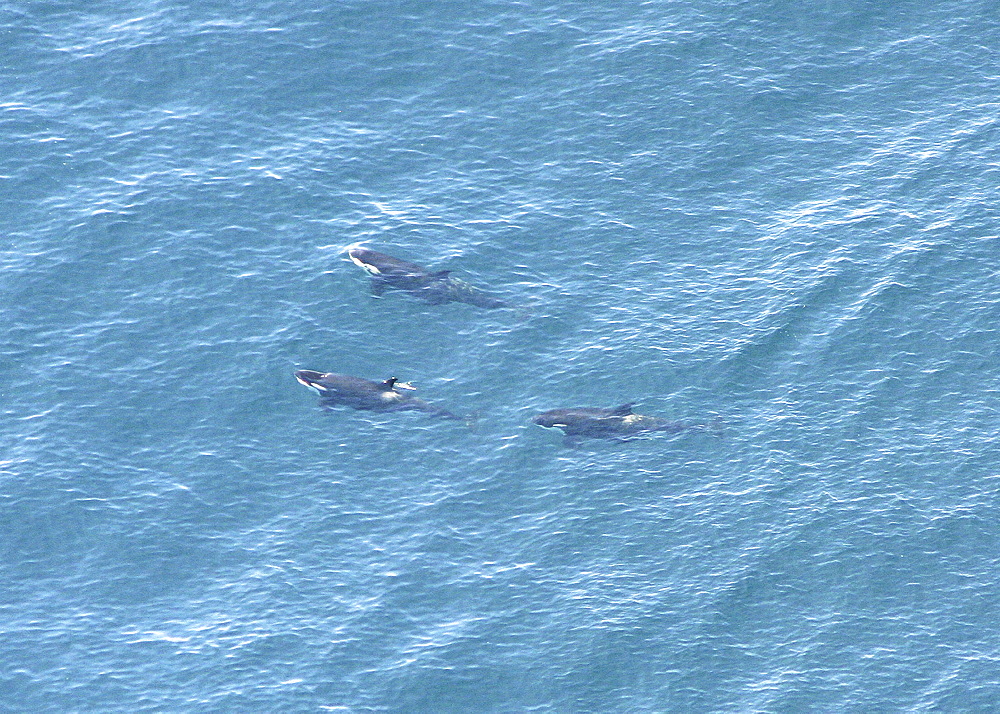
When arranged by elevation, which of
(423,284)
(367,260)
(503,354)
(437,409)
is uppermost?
(367,260)

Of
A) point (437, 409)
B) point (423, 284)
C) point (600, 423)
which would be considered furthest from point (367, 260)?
point (600, 423)

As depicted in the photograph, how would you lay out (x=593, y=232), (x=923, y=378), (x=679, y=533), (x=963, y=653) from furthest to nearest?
(x=593, y=232), (x=923, y=378), (x=679, y=533), (x=963, y=653)

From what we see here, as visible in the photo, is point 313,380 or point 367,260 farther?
point 367,260

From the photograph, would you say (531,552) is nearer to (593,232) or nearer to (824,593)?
(824,593)

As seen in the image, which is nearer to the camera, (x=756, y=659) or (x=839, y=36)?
(x=756, y=659)

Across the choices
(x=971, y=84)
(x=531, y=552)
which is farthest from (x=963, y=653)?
(x=971, y=84)

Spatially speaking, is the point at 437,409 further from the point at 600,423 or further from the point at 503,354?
the point at 600,423

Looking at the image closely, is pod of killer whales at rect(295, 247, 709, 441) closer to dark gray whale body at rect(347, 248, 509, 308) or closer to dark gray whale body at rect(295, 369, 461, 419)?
dark gray whale body at rect(295, 369, 461, 419)
